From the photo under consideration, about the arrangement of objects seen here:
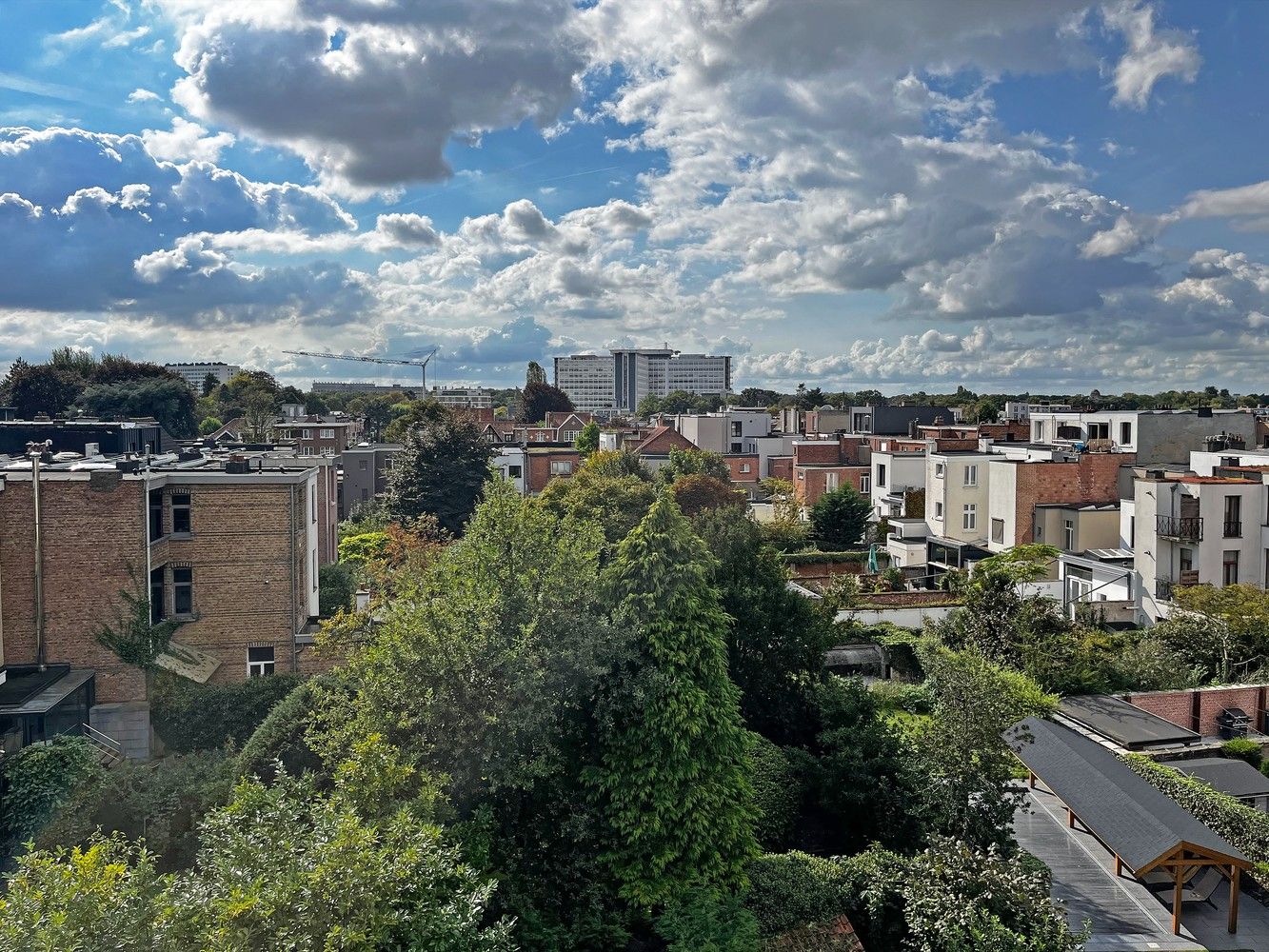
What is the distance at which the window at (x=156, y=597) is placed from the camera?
2328cm

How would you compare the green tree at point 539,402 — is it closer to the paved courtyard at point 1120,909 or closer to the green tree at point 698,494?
the green tree at point 698,494

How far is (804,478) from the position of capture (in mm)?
60656

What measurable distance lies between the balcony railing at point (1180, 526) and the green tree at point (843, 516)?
19.4 metres

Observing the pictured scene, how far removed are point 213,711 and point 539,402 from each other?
321 ft

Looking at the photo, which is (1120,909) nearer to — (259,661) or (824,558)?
(259,661)

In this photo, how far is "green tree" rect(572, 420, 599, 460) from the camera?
70.3 metres

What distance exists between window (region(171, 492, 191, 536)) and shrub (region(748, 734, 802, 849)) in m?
17.1

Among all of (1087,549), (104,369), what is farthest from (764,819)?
(104,369)

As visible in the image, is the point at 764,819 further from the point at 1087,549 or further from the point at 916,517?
the point at 916,517

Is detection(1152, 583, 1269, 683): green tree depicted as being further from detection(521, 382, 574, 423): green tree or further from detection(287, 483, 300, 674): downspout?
detection(521, 382, 574, 423): green tree

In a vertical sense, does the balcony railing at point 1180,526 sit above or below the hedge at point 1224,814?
above

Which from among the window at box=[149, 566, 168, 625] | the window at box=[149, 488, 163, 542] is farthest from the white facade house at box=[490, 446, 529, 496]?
the window at box=[149, 566, 168, 625]

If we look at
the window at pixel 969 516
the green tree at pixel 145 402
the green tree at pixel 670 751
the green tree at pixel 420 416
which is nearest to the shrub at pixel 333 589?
the green tree at pixel 670 751

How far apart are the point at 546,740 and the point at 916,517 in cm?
3908
